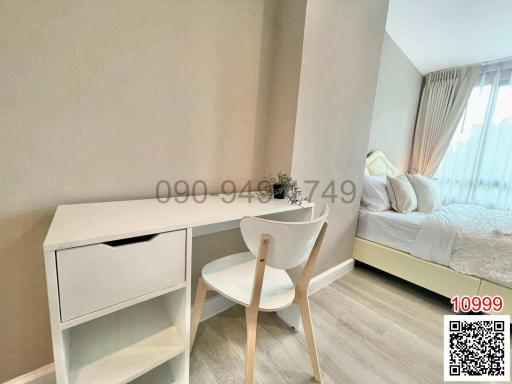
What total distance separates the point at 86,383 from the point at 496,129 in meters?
4.47

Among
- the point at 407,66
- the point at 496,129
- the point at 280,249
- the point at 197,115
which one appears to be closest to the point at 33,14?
the point at 197,115

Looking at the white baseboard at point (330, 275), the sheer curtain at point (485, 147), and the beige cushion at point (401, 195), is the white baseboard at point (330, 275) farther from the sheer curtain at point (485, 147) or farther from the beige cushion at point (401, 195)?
Answer: the sheer curtain at point (485, 147)

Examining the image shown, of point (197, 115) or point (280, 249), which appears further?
point (197, 115)

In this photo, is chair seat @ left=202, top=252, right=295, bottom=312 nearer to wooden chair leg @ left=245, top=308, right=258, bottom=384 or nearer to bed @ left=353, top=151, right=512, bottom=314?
wooden chair leg @ left=245, top=308, right=258, bottom=384

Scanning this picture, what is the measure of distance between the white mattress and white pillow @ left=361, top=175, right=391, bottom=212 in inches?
2.8

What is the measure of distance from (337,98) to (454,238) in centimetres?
135

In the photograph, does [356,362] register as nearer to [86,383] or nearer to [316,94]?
[86,383]

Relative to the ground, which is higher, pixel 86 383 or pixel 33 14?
pixel 33 14

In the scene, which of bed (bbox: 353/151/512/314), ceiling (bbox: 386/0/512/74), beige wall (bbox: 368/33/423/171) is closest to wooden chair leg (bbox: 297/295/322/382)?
bed (bbox: 353/151/512/314)

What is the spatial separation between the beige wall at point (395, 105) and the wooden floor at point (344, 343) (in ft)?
6.27

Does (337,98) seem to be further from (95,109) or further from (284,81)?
(95,109)

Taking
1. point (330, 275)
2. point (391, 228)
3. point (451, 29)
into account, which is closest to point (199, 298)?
point (330, 275)

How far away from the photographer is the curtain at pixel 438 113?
3.04 meters

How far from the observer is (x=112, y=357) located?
81cm
